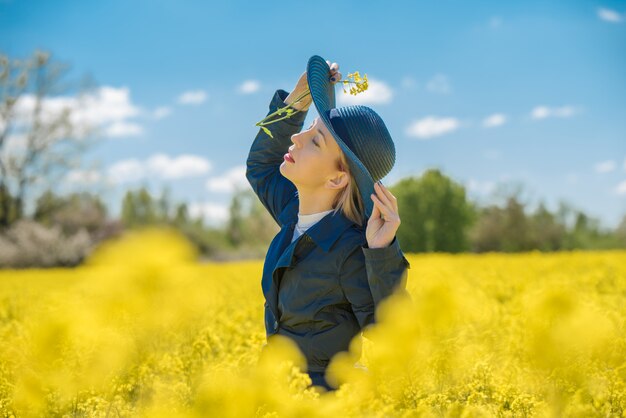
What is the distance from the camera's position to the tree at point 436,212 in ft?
113

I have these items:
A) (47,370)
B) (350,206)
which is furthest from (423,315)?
(350,206)

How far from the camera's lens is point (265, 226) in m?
42.8

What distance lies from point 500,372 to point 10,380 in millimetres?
1571

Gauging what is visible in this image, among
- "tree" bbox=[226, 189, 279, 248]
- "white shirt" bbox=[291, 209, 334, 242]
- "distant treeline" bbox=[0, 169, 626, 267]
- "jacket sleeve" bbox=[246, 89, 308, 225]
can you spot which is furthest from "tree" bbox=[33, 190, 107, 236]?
"white shirt" bbox=[291, 209, 334, 242]

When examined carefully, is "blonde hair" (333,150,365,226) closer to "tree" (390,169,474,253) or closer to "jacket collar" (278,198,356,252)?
"jacket collar" (278,198,356,252)

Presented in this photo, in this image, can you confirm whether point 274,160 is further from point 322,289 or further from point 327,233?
point 322,289

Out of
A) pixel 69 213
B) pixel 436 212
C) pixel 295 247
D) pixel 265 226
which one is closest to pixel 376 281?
pixel 295 247

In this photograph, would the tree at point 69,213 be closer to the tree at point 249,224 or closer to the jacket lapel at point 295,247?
the tree at point 249,224

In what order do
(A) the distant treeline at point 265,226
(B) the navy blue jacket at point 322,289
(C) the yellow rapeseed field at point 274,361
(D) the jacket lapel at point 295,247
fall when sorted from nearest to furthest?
(C) the yellow rapeseed field at point 274,361
(B) the navy blue jacket at point 322,289
(D) the jacket lapel at point 295,247
(A) the distant treeline at point 265,226

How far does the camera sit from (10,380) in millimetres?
2002

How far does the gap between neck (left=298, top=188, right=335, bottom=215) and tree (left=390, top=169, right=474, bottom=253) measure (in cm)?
3132

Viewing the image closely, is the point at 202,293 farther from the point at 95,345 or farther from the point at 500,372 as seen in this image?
the point at 500,372

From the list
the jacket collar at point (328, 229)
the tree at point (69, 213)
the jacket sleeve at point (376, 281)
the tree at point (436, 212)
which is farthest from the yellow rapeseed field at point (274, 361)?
the tree at point (436, 212)

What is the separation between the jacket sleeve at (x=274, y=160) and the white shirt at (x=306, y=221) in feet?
1.08
